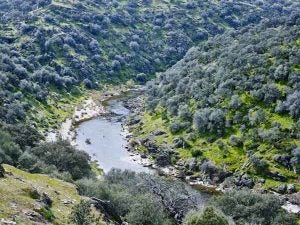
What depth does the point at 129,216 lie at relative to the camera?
59719 mm

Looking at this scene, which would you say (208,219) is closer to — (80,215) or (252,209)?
(80,215)

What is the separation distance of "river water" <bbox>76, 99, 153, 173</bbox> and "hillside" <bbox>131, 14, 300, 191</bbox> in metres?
6.86

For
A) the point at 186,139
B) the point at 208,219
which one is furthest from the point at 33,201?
the point at 186,139

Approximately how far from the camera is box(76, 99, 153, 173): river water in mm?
129125

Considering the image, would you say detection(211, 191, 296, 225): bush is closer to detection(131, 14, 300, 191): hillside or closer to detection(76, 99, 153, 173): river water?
detection(131, 14, 300, 191): hillside

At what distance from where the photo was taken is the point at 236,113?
133 meters

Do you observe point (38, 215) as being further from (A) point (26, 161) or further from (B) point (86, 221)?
(A) point (26, 161)

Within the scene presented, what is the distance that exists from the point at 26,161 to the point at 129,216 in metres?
23.3

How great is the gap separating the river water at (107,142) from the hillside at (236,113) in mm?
6857

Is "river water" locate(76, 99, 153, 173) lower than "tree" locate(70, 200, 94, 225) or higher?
lower

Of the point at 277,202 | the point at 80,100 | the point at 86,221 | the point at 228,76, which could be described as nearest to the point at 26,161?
the point at 86,221

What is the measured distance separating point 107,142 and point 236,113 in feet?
138

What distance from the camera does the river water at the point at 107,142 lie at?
12912 centimetres

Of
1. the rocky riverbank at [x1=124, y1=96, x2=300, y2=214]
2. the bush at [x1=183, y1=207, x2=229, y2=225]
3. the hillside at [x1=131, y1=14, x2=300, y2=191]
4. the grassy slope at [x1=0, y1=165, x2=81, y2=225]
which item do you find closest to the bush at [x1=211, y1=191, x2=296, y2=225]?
the rocky riverbank at [x1=124, y1=96, x2=300, y2=214]
